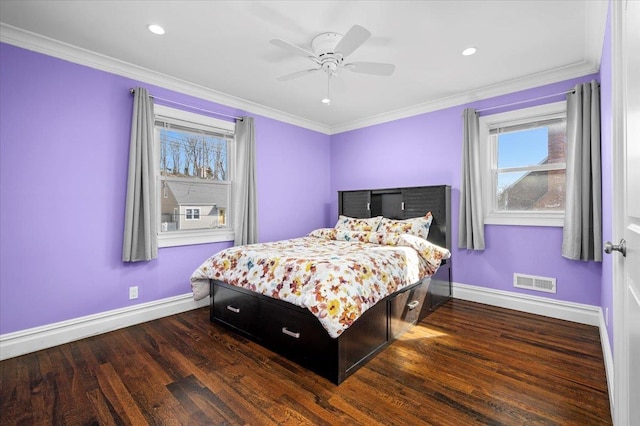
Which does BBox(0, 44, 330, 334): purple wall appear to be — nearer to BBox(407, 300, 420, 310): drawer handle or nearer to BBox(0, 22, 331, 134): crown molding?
BBox(0, 22, 331, 134): crown molding

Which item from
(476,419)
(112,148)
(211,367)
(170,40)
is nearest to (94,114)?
(112,148)

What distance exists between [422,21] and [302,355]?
8.64 feet

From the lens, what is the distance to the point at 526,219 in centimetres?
327

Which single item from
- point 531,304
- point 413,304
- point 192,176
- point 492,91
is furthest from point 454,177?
point 192,176

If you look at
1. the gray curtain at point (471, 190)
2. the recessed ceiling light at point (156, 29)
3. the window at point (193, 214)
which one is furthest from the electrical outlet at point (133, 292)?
the gray curtain at point (471, 190)

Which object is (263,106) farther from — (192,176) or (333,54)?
(333,54)

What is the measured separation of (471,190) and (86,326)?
4.15m

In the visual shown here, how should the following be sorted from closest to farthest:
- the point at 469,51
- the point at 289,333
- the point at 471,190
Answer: the point at 289,333 → the point at 469,51 → the point at 471,190

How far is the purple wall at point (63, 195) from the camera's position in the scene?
2354 mm

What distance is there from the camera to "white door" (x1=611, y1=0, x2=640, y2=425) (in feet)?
2.92

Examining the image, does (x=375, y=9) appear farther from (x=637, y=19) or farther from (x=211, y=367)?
(x=211, y=367)

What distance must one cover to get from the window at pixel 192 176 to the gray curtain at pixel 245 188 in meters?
0.12

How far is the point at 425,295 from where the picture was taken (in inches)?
122

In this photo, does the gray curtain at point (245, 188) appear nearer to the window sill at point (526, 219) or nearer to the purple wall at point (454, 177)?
the purple wall at point (454, 177)
